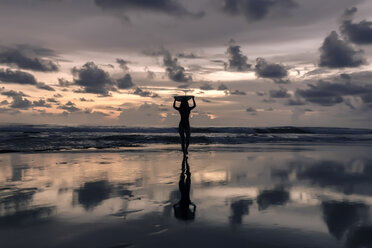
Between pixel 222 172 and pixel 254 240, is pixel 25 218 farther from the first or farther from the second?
pixel 222 172

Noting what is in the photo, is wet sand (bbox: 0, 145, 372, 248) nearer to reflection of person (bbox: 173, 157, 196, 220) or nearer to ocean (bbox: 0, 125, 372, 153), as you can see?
reflection of person (bbox: 173, 157, 196, 220)

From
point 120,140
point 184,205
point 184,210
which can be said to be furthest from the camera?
point 120,140

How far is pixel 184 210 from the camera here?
5.30m

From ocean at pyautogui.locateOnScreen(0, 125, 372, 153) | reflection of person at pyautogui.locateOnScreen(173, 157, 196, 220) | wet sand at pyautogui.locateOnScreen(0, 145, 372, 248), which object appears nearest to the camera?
wet sand at pyautogui.locateOnScreen(0, 145, 372, 248)

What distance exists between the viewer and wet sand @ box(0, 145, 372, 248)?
388 cm

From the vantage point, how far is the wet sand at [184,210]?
3883 millimetres

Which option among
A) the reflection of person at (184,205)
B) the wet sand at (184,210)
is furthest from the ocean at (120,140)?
the reflection of person at (184,205)

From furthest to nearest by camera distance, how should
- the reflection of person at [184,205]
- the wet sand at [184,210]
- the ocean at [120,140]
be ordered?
the ocean at [120,140] → the reflection of person at [184,205] → the wet sand at [184,210]

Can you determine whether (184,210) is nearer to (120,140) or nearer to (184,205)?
(184,205)

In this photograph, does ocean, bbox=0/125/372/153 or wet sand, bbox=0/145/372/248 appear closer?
wet sand, bbox=0/145/372/248

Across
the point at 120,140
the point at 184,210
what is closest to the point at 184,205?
the point at 184,210

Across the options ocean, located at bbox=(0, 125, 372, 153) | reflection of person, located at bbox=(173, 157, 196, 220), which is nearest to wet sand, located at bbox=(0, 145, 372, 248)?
reflection of person, located at bbox=(173, 157, 196, 220)

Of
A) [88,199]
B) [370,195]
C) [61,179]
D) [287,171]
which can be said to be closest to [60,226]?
[88,199]

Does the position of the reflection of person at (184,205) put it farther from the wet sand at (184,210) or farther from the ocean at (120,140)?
the ocean at (120,140)
